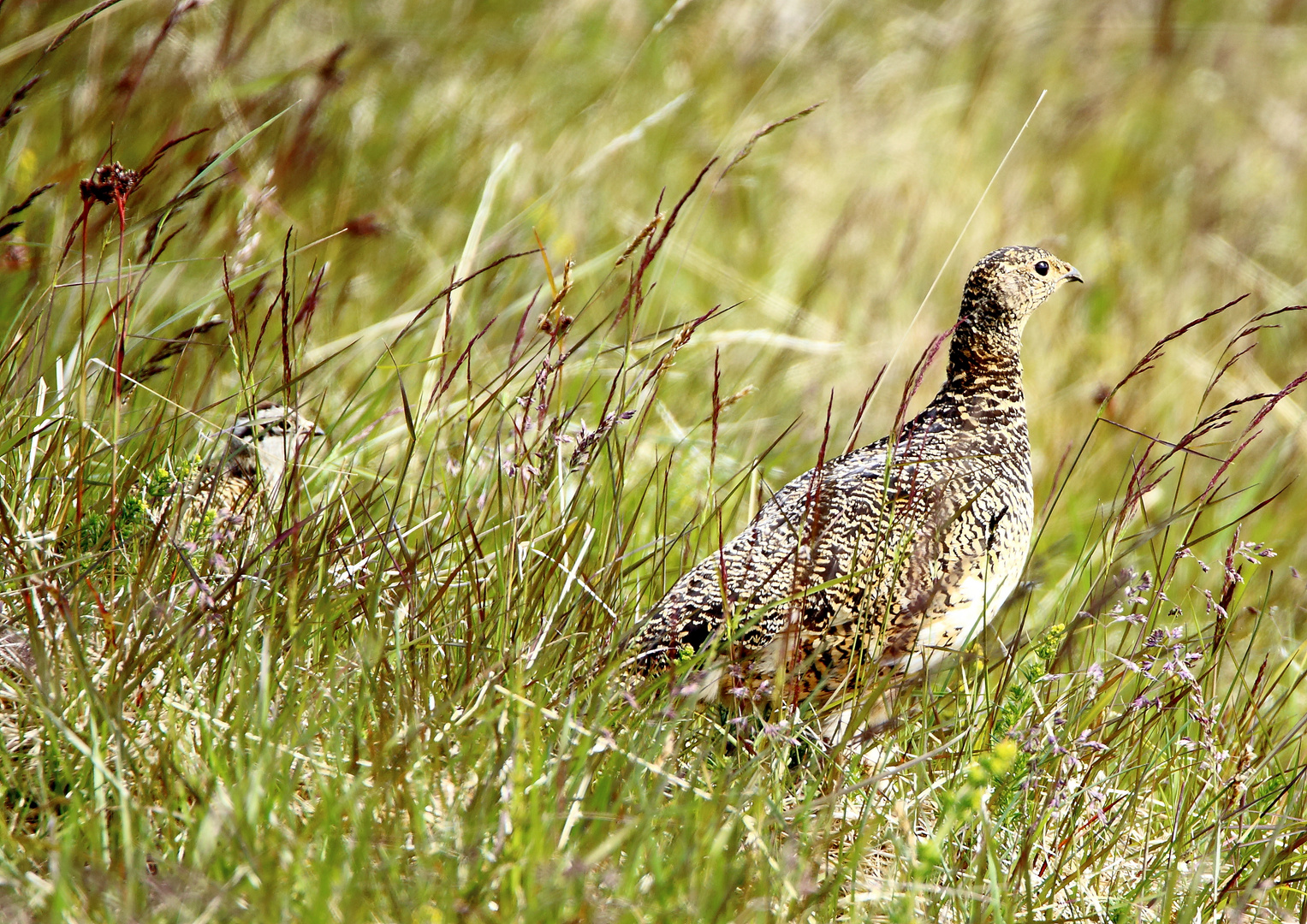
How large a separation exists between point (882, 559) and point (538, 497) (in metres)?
0.72

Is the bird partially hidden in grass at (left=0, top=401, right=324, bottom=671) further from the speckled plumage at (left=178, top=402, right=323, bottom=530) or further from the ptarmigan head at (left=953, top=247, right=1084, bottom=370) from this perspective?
the ptarmigan head at (left=953, top=247, right=1084, bottom=370)

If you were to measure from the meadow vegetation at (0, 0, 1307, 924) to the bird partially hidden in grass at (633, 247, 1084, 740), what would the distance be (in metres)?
0.12

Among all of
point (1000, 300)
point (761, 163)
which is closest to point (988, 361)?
point (1000, 300)

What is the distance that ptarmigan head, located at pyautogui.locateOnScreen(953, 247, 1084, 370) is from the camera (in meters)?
3.54

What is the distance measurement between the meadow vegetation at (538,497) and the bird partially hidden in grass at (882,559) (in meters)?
0.12

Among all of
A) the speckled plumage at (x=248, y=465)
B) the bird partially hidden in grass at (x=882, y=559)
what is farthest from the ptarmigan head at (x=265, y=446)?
the bird partially hidden in grass at (x=882, y=559)

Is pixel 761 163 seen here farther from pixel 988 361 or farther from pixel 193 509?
pixel 193 509

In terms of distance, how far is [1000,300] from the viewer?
3.54 meters

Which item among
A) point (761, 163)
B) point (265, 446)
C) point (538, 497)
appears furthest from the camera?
point (761, 163)

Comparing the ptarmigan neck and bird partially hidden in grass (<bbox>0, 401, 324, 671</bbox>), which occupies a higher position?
the ptarmigan neck

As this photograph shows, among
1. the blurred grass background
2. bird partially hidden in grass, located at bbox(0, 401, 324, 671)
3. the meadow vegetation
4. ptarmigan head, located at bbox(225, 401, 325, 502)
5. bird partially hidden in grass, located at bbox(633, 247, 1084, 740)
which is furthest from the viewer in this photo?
the blurred grass background


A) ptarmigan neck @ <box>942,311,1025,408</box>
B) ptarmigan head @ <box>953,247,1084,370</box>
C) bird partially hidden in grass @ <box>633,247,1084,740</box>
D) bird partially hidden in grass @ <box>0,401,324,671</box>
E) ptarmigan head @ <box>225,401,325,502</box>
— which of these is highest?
ptarmigan head @ <box>953,247,1084,370</box>

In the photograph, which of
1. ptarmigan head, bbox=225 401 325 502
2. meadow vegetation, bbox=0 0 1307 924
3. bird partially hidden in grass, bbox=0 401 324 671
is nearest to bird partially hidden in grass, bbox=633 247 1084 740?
meadow vegetation, bbox=0 0 1307 924

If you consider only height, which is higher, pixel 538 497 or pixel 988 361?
pixel 988 361
